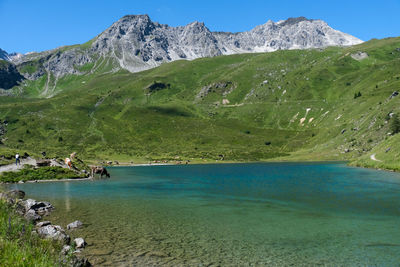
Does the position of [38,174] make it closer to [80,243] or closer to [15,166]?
[15,166]

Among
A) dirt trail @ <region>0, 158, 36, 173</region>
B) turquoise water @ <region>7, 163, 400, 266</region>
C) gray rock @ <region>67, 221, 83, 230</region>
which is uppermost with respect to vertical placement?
dirt trail @ <region>0, 158, 36, 173</region>

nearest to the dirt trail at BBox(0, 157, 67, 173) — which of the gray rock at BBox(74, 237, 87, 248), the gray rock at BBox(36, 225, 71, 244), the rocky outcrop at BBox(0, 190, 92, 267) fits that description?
the rocky outcrop at BBox(0, 190, 92, 267)

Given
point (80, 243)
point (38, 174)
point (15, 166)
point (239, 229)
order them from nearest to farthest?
1. point (80, 243)
2. point (239, 229)
3. point (38, 174)
4. point (15, 166)

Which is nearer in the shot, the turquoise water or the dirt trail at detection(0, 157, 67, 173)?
the turquoise water

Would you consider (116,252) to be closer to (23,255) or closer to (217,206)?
(23,255)

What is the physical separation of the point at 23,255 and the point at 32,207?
29041mm

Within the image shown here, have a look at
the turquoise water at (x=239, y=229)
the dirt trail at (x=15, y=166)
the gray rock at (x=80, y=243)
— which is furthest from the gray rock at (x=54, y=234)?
the dirt trail at (x=15, y=166)

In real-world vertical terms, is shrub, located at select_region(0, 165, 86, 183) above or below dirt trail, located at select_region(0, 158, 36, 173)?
below

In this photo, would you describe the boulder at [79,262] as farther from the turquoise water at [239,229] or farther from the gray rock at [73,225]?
the gray rock at [73,225]

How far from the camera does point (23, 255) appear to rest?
1191 cm

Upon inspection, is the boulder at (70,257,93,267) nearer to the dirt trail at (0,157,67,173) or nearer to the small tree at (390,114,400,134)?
the dirt trail at (0,157,67,173)

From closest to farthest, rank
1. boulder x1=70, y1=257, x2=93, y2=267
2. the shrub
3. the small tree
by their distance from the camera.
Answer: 1. boulder x1=70, y1=257, x2=93, y2=267
2. the shrub
3. the small tree

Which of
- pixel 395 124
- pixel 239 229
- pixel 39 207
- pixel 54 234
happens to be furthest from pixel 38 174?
pixel 395 124

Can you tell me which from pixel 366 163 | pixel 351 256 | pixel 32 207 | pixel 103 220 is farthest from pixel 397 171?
pixel 32 207
